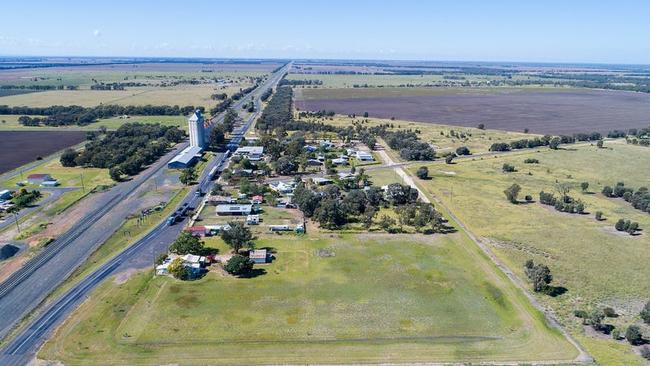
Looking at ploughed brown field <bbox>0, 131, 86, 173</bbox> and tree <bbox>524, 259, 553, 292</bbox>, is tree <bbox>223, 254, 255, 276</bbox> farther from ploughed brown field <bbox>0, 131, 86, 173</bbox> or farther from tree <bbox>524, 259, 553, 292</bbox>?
ploughed brown field <bbox>0, 131, 86, 173</bbox>

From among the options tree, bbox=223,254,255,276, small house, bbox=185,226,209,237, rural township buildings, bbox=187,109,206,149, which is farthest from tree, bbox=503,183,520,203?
rural township buildings, bbox=187,109,206,149

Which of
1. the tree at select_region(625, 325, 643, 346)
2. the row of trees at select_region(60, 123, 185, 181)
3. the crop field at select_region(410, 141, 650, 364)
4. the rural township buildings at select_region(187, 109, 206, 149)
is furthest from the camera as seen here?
the rural township buildings at select_region(187, 109, 206, 149)

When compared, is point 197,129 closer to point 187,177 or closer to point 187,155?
point 187,155

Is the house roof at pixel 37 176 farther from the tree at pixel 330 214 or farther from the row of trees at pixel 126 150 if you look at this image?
the tree at pixel 330 214

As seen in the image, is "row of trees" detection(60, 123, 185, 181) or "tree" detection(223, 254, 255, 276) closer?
"tree" detection(223, 254, 255, 276)

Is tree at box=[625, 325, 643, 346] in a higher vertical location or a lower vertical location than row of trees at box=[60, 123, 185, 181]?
lower

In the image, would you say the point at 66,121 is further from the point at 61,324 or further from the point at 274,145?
→ the point at 61,324

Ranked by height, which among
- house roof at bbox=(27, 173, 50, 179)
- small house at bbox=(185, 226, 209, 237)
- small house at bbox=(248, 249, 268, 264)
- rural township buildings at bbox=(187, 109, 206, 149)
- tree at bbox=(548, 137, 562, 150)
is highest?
rural township buildings at bbox=(187, 109, 206, 149)

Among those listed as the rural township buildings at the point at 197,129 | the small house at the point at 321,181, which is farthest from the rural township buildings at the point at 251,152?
the small house at the point at 321,181

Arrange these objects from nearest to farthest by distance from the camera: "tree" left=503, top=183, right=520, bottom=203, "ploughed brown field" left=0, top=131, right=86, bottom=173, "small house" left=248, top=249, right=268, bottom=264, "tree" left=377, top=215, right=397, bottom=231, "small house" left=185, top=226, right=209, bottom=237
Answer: "small house" left=248, top=249, right=268, bottom=264
"small house" left=185, top=226, right=209, bottom=237
"tree" left=377, top=215, right=397, bottom=231
"tree" left=503, top=183, right=520, bottom=203
"ploughed brown field" left=0, top=131, right=86, bottom=173
